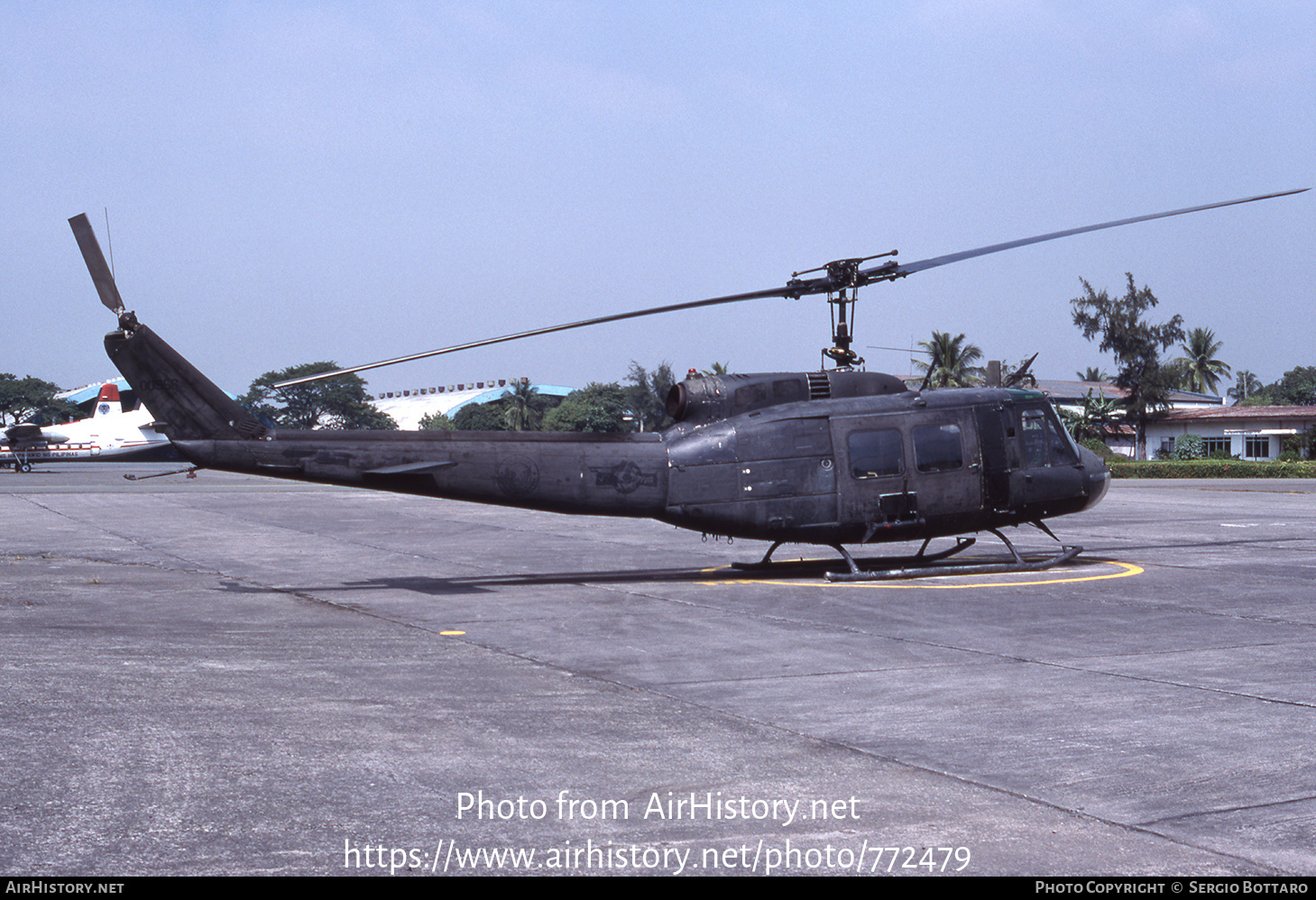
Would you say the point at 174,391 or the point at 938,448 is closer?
the point at 174,391

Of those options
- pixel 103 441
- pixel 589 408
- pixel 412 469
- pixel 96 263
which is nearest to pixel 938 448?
pixel 412 469

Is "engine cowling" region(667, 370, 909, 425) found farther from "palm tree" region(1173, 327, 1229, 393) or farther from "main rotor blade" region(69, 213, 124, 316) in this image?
"palm tree" region(1173, 327, 1229, 393)

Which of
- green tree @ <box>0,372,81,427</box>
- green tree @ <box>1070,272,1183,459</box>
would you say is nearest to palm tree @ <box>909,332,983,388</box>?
green tree @ <box>1070,272,1183,459</box>

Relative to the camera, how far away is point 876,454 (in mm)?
15797

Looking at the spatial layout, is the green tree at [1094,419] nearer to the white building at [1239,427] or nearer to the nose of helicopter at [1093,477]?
the white building at [1239,427]

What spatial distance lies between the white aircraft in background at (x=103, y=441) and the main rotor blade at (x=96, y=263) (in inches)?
2703

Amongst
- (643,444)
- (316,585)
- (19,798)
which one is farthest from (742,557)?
(19,798)

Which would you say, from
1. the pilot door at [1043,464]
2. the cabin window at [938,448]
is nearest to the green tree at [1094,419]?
the pilot door at [1043,464]

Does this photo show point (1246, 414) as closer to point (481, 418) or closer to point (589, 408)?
point (589, 408)

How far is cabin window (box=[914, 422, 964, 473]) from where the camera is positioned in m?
15.9

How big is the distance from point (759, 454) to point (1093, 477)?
5.45m

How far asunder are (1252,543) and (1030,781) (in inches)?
670
